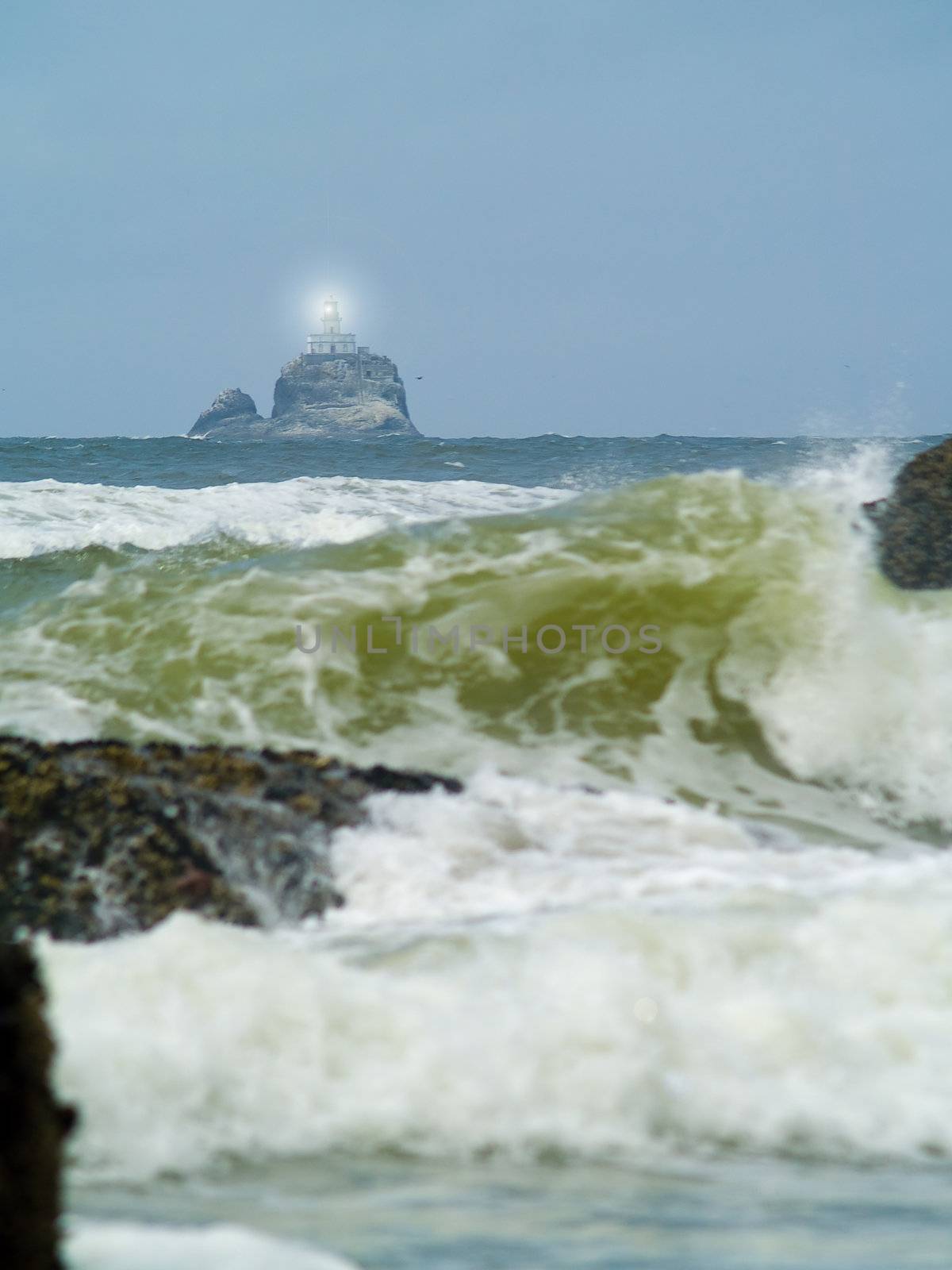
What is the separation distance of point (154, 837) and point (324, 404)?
9065 centimetres

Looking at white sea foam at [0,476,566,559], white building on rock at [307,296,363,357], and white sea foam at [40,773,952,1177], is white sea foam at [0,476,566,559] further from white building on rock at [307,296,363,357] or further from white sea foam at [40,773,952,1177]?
white building on rock at [307,296,363,357]

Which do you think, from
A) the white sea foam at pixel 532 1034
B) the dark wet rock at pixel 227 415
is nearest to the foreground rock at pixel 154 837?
the white sea foam at pixel 532 1034

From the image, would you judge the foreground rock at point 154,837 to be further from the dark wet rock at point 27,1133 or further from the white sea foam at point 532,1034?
the dark wet rock at point 27,1133

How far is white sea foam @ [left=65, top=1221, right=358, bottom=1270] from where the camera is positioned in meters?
1.81

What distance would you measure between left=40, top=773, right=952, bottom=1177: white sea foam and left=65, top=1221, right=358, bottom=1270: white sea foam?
1.69 ft

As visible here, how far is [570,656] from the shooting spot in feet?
22.7

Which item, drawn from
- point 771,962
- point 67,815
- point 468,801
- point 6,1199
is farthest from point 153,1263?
point 468,801

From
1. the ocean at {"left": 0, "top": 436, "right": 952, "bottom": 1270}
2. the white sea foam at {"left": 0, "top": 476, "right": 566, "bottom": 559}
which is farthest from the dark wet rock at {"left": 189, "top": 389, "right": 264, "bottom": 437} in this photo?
the ocean at {"left": 0, "top": 436, "right": 952, "bottom": 1270}

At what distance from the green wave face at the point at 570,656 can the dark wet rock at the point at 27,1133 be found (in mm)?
4201

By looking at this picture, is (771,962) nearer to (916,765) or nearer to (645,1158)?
(645,1158)

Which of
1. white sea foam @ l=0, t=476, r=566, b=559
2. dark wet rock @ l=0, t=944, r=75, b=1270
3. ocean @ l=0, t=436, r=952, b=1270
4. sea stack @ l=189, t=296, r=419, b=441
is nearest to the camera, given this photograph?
dark wet rock @ l=0, t=944, r=75, b=1270

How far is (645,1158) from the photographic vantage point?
98.7 inches

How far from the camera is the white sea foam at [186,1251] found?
1.81 m

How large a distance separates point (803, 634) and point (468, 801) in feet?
8.32
